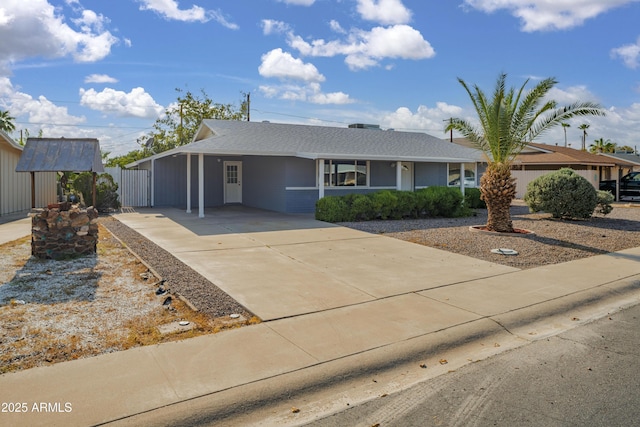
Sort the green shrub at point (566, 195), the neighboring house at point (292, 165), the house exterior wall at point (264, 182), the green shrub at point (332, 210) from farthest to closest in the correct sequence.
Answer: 1. the house exterior wall at point (264, 182)
2. the neighboring house at point (292, 165)
3. the green shrub at point (566, 195)
4. the green shrub at point (332, 210)

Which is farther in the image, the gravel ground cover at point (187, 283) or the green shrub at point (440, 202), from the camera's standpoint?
the green shrub at point (440, 202)

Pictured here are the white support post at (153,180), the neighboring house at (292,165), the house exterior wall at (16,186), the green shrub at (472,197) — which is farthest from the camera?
the white support post at (153,180)

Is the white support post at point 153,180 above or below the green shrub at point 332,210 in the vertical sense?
above

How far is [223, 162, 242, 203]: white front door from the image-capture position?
74.9ft

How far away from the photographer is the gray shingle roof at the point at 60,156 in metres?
15.3

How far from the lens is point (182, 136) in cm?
4125

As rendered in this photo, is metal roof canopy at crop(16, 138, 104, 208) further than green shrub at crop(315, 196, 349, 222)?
No

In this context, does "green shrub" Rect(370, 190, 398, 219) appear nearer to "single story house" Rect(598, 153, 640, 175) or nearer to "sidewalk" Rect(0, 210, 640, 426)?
"sidewalk" Rect(0, 210, 640, 426)

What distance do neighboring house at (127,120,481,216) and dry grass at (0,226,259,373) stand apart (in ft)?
27.3

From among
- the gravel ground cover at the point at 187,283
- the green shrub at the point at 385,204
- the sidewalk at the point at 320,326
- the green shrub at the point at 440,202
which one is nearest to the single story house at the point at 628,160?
the green shrub at the point at 440,202

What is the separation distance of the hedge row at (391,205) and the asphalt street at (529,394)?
10.8 m

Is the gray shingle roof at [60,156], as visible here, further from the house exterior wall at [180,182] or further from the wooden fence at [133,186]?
the house exterior wall at [180,182]

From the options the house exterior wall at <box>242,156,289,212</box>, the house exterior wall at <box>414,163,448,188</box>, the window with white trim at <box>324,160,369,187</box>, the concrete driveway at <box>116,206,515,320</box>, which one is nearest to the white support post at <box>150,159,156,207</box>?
the house exterior wall at <box>242,156,289,212</box>

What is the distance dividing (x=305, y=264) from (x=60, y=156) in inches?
471
